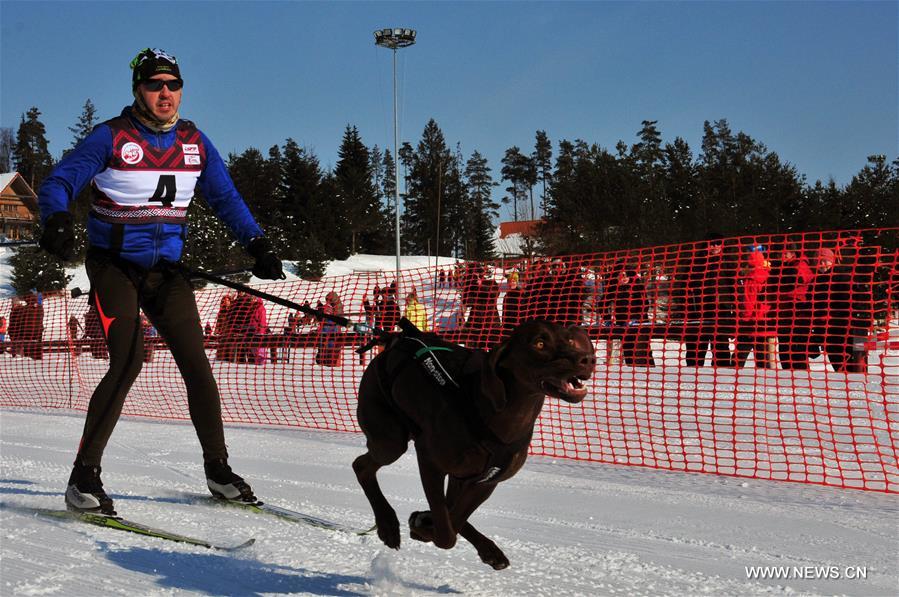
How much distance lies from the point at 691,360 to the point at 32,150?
10355 centimetres

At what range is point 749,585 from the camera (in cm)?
281

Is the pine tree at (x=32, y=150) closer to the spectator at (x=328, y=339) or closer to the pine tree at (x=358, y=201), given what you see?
the pine tree at (x=358, y=201)

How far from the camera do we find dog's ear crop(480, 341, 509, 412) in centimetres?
250

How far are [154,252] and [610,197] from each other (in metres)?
49.5

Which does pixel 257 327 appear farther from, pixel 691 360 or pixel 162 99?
pixel 162 99

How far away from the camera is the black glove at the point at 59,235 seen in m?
3.47

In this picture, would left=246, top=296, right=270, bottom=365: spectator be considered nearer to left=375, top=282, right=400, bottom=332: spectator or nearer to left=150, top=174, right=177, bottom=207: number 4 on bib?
left=375, top=282, right=400, bottom=332: spectator

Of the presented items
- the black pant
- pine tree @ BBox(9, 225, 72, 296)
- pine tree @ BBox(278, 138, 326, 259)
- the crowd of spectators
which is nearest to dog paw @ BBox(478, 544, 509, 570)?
the black pant

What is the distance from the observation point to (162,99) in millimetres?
3789

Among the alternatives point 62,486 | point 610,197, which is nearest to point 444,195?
point 610,197

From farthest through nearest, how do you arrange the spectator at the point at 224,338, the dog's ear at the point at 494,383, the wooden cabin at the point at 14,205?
the wooden cabin at the point at 14,205, the spectator at the point at 224,338, the dog's ear at the point at 494,383

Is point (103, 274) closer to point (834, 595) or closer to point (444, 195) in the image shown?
point (834, 595)

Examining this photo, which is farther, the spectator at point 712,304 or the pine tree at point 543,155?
the pine tree at point 543,155

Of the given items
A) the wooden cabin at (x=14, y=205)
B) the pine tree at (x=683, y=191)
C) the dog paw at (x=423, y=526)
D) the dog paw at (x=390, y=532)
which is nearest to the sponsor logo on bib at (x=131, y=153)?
Result: the dog paw at (x=390, y=532)
